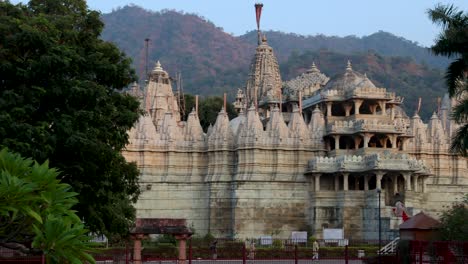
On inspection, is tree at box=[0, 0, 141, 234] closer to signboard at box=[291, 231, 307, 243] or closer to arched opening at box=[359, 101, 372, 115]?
signboard at box=[291, 231, 307, 243]

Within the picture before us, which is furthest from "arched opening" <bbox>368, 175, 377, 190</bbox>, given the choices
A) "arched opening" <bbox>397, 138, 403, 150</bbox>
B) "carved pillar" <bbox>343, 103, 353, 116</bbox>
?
"carved pillar" <bbox>343, 103, 353, 116</bbox>

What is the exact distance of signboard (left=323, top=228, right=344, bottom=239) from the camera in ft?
196

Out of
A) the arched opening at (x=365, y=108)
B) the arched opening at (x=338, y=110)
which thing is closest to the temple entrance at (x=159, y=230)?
the arched opening at (x=365, y=108)

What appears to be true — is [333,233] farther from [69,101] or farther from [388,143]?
[69,101]

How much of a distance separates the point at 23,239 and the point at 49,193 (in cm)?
309

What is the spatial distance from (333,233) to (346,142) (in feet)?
33.7

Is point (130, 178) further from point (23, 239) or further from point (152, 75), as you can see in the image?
point (152, 75)

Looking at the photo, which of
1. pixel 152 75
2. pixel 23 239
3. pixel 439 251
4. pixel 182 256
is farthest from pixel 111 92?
pixel 152 75

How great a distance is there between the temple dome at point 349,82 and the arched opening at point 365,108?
57.4 inches

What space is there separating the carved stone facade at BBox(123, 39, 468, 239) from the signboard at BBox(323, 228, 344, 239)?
2186 millimetres

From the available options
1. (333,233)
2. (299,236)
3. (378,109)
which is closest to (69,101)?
(333,233)

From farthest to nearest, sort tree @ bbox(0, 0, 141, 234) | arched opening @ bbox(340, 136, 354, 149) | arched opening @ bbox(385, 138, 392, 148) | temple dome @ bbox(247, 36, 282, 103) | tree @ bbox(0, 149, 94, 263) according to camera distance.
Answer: temple dome @ bbox(247, 36, 282, 103)
arched opening @ bbox(340, 136, 354, 149)
arched opening @ bbox(385, 138, 392, 148)
tree @ bbox(0, 0, 141, 234)
tree @ bbox(0, 149, 94, 263)

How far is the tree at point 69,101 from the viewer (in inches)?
1220

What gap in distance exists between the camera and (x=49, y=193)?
22453 millimetres
